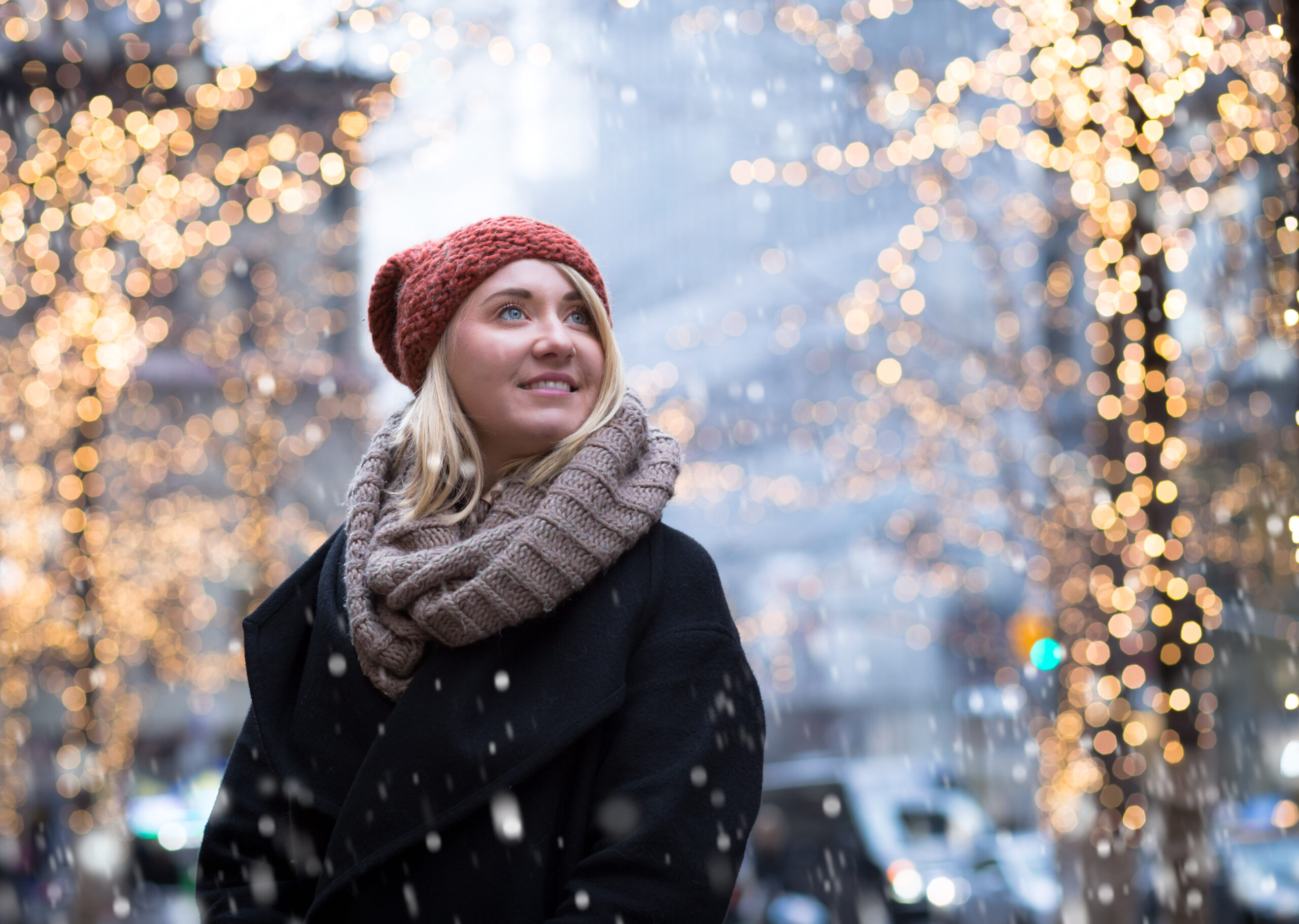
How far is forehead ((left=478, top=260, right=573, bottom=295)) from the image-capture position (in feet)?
6.30

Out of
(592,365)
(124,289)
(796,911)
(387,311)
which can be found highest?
(124,289)

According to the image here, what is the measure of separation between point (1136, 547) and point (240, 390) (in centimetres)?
720

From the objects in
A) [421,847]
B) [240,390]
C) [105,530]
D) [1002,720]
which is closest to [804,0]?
[421,847]

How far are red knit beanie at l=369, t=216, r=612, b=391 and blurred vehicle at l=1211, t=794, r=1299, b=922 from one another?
7.35 metres

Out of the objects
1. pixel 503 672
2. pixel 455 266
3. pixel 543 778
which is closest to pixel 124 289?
pixel 455 266

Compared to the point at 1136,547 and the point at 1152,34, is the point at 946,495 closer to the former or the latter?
the point at 1136,547

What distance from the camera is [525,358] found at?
1.89m

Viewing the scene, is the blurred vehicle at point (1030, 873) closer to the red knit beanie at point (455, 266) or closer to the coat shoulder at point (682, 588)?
the coat shoulder at point (682, 588)

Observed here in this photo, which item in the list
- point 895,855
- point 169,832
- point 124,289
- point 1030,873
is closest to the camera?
point 124,289

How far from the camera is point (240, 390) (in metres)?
9.77

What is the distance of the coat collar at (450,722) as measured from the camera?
5.63 feet

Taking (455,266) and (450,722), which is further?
(455,266)

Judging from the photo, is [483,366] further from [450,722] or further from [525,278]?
[450,722]

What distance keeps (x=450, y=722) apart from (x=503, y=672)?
0.36 feet
